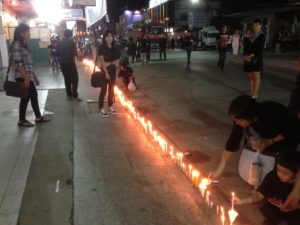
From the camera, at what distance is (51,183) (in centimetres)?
453

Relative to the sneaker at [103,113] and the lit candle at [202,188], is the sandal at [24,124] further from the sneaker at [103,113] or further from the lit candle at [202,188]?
the lit candle at [202,188]

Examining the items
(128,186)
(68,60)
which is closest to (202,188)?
(128,186)

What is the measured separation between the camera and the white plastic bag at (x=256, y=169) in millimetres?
3504

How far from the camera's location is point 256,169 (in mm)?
3531

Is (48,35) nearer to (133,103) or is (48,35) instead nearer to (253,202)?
(133,103)

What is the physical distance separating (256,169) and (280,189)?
17.7 inches

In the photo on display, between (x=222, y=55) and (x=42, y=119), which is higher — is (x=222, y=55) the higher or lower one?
the higher one

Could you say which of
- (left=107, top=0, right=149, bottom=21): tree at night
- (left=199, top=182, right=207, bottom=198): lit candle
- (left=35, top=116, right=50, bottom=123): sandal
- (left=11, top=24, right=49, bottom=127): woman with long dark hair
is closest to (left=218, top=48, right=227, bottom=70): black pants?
(left=35, top=116, right=50, bottom=123): sandal

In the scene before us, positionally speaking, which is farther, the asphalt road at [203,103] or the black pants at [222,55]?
the black pants at [222,55]

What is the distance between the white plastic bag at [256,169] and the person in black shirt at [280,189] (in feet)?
0.77

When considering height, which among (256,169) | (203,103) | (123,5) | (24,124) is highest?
(123,5)

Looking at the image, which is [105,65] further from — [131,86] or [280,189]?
[280,189]

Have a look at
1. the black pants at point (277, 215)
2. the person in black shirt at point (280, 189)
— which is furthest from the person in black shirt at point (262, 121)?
the black pants at point (277, 215)

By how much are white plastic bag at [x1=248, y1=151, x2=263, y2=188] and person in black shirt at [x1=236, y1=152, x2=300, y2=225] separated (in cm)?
23
